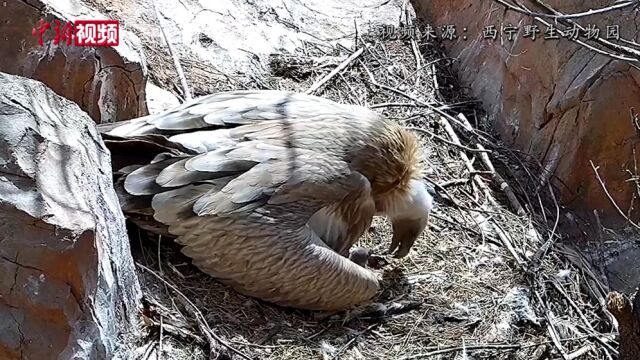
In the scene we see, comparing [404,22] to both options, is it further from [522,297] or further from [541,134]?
[522,297]

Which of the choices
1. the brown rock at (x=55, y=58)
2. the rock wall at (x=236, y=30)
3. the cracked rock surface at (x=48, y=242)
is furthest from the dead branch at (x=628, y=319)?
the rock wall at (x=236, y=30)

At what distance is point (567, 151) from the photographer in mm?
4984

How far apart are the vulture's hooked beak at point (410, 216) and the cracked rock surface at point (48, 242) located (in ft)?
6.12

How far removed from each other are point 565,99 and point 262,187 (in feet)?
7.38

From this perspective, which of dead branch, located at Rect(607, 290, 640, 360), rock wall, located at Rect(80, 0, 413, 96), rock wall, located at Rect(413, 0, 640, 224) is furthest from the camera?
rock wall, located at Rect(80, 0, 413, 96)

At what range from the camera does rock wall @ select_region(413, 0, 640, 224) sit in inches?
184

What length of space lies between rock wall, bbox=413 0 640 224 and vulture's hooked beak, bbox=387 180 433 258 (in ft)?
3.41

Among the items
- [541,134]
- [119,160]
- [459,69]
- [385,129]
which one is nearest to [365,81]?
[459,69]

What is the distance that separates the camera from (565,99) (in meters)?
5.02

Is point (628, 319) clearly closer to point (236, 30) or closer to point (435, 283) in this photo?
point (435, 283)

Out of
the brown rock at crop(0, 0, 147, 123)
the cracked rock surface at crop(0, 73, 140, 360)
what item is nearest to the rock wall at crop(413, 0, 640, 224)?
the brown rock at crop(0, 0, 147, 123)

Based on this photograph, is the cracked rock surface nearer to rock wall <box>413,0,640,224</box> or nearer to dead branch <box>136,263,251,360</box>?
dead branch <box>136,263,251,360</box>

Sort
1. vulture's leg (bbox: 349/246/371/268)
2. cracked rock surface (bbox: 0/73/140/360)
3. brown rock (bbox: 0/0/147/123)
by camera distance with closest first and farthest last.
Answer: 1. cracked rock surface (bbox: 0/73/140/360)
2. brown rock (bbox: 0/0/147/123)
3. vulture's leg (bbox: 349/246/371/268)

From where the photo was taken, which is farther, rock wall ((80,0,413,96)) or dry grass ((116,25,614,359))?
rock wall ((80,0,413,96))
